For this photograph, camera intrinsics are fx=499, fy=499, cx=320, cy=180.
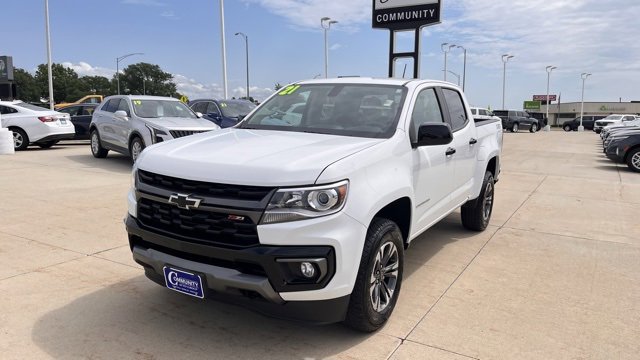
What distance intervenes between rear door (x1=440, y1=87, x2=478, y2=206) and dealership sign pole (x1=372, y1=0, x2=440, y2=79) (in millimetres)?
7644

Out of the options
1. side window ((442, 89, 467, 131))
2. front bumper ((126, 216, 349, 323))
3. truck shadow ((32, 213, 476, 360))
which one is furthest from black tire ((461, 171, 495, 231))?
front bumper ((126, 216, 349, 323))

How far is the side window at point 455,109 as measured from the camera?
522 centimetres

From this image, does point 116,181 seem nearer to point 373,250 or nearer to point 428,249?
point 428,249

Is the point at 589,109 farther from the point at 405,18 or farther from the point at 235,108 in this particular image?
the point at 235,108

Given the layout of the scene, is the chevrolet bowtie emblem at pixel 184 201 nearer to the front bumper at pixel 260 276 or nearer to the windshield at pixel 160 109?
the front bumper at pixel 260 276

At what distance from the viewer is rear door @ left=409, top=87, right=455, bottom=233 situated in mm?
4055

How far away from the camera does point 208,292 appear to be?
3033 mm

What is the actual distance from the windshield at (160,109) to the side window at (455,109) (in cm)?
763

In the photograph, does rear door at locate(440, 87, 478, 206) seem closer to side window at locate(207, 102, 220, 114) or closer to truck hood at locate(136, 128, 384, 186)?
truck hood at locate(136, 128, 384, 186)

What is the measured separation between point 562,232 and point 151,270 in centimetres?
537

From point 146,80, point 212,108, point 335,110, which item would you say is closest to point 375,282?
point 335,110

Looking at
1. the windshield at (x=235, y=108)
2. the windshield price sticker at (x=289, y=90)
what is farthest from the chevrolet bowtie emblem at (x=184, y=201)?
the windshield at (x=235, y=108)

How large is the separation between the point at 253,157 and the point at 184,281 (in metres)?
0.88

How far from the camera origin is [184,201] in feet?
10.00
